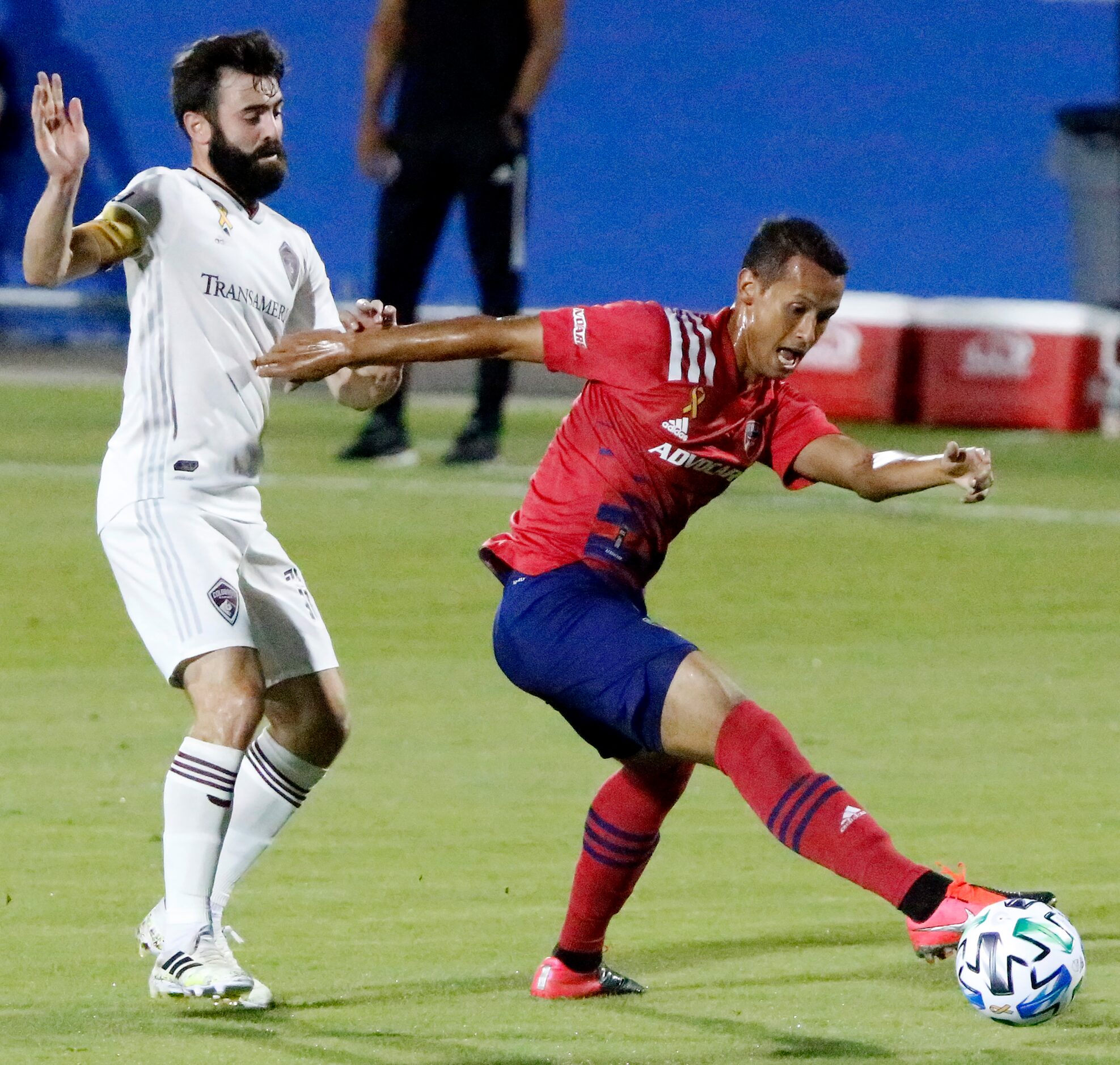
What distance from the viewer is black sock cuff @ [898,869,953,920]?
14.0ft

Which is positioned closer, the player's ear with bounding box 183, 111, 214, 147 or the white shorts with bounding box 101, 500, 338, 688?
the white shorts with bounding box 101, 500, 338, 688

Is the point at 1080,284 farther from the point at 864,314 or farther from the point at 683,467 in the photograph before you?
the point at 683,467

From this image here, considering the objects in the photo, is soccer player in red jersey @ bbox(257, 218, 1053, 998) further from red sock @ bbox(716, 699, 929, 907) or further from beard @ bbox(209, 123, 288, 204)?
beard @ bbox(209, 123, 288, 204)

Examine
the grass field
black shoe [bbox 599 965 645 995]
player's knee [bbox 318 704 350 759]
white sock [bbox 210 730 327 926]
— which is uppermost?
player's knee [bbox 318 704 350 759]

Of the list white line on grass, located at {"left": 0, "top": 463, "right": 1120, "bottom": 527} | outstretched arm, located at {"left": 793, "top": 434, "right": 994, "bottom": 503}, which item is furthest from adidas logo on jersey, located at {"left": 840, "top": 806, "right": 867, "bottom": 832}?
white line on grass, located at {"left": 0, "top": 463, "right": 1120, "bottom": 527}

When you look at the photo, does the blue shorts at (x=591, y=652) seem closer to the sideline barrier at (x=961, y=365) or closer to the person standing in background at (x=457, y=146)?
the person standing in background at (x=457, y=146)

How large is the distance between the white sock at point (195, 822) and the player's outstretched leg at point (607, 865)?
0.78 meters

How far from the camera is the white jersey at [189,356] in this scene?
525 cm

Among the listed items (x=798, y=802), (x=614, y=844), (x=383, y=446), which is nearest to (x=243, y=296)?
(x=614, y=844)

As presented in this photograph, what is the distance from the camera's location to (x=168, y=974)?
16.2 ft

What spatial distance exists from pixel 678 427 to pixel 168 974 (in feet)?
5.21

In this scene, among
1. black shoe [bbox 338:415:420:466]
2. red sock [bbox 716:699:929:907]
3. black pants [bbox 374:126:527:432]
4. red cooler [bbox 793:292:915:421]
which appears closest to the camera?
red sock [bbox 716:699:929:907]

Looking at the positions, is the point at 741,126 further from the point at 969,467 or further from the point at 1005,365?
the point at 969,467

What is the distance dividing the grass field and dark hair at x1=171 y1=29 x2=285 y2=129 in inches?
77.9
